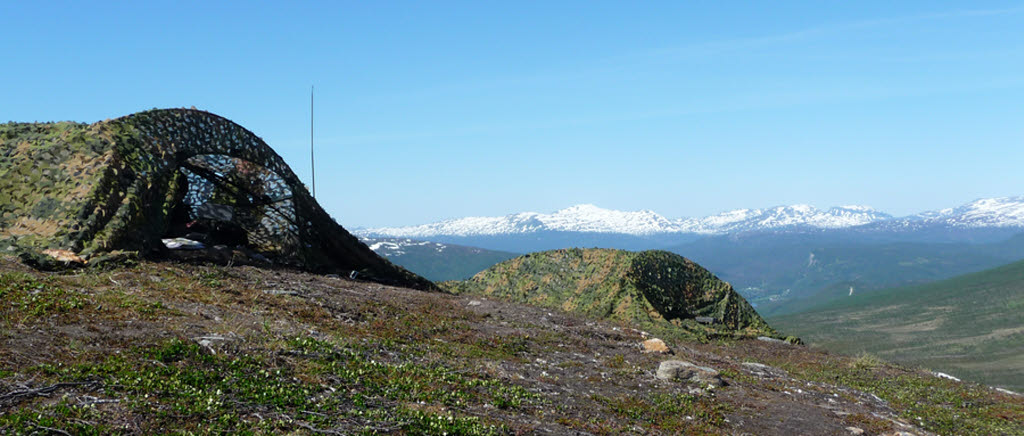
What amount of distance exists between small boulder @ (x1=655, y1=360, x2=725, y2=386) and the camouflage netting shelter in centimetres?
1637

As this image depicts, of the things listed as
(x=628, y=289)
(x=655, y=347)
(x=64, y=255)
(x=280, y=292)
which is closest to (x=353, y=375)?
(x=280, y=292)

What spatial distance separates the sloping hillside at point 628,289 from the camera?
117 feet

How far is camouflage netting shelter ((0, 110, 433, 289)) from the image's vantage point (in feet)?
69.3

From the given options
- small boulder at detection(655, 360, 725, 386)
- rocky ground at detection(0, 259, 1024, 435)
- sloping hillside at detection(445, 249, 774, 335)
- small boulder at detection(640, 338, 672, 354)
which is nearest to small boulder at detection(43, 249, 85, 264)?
rocky ground at detection(0, 259, 1024, 435)

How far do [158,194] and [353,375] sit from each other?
49.6ft

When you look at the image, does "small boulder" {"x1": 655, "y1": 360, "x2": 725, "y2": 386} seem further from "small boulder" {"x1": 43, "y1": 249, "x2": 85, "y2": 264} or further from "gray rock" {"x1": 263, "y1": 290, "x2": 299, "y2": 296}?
"small boulder" {"x1": 43, "y1": 249, "x2": 85, "y2": 264}

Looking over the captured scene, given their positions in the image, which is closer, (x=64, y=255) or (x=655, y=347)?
(x=64, y=255)

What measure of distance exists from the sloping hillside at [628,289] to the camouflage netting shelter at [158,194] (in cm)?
869

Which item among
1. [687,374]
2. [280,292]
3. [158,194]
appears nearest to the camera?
[687,374]

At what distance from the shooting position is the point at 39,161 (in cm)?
2305

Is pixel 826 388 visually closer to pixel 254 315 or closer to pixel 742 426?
pixel 742 426

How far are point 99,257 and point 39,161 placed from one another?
20.2 ft

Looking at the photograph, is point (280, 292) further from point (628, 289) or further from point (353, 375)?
point (628, 289)

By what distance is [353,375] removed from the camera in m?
13.3
